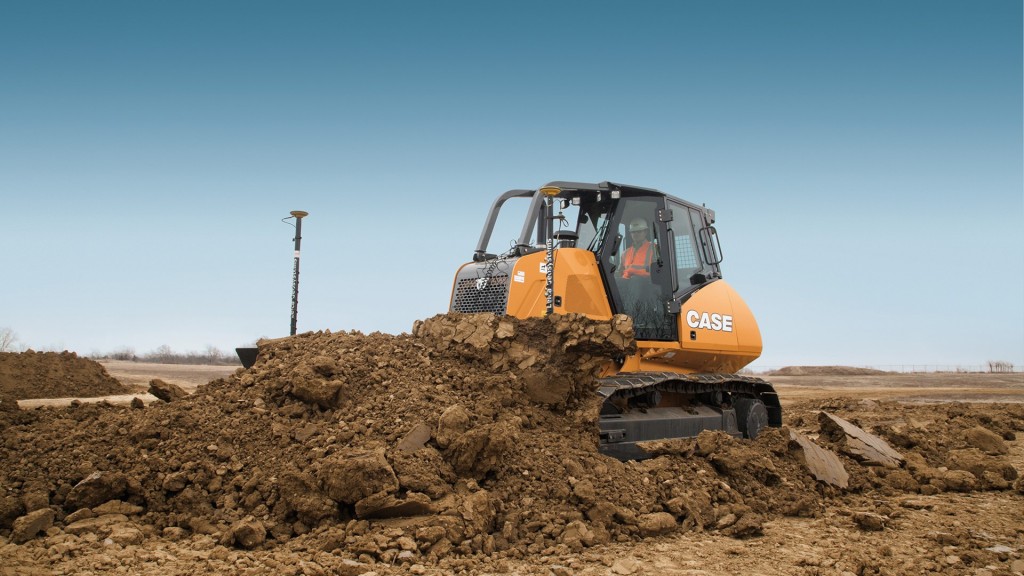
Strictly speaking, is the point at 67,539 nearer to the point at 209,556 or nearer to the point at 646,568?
the point at 209,556

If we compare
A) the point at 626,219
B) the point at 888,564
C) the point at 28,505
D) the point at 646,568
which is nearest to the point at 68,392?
the point at 28,505

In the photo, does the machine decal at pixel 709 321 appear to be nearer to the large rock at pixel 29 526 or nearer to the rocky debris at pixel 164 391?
the rocky debris at pixel 164 391

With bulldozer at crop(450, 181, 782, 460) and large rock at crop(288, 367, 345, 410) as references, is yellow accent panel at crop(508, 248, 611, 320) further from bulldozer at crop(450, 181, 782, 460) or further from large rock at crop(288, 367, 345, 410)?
large rock at crop(288, 367, 345, 410)

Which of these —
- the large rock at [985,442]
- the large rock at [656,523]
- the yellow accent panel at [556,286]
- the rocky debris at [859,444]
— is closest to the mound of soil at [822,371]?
the large rock at [985,442]

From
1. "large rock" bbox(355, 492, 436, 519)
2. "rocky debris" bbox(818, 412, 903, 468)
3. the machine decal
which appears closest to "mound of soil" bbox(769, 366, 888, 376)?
"rocky debris" bbox(818, 412, 903, 468)

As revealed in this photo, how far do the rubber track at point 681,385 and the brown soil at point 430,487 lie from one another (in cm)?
39

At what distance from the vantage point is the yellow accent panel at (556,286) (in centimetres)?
918

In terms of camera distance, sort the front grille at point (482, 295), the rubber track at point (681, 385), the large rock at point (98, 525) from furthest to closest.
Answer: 1. the front grille at point (482, 295)
2. the rubber track at point (681, 385)
3. the large rock at point (98, 525)

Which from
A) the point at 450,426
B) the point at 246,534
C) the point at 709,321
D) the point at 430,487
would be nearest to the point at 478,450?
the point at 450,426

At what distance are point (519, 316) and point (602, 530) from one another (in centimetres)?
329

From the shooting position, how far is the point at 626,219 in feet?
32.8

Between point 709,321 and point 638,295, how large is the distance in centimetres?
130

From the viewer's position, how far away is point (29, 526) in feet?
19.8

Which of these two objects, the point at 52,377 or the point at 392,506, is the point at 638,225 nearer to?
the point at 392,506
